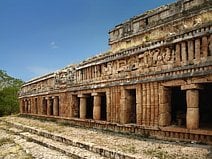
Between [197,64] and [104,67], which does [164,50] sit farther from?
[104,67]

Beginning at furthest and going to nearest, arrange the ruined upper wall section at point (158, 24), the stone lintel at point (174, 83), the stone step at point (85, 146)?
1. the ruined upper wall section at point (158, 24)
2. the stone lintel at point (174, 83)
3. the stone step at point (85, 146)

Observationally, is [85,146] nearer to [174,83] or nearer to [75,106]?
[174,83]

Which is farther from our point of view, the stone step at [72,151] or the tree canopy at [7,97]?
the tree canopy at [7,97]

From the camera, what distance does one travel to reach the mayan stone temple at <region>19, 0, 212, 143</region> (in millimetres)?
7762

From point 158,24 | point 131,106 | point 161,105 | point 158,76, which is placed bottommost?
point 131,106

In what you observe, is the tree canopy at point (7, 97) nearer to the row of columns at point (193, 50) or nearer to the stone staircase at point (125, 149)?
the stone staircase at point (125, 149)

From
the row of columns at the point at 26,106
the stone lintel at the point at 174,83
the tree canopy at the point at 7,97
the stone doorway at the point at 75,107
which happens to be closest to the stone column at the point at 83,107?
the stone doorway at the point at 75,107

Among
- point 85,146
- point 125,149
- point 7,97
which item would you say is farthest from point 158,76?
point 7,97

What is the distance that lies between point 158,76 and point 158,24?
2.19m

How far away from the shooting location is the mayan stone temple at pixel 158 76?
306 inches

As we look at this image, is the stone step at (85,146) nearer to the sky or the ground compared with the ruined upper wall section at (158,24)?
nearer to the ground

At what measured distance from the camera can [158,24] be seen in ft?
32.2

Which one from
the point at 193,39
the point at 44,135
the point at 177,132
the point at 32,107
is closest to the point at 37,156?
the point at 44,135

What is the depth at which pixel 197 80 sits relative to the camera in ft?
24.9
